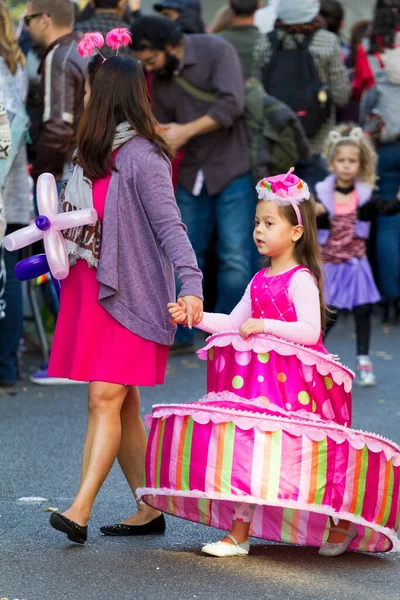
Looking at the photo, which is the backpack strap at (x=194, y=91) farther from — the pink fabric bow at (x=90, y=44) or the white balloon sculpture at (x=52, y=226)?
the white balloon sculpture at (x=52, y=226)

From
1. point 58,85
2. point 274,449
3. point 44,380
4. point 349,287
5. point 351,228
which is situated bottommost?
point 44,380

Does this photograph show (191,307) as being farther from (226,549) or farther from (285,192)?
(226,549)

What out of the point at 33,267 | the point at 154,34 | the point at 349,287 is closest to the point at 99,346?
the point at 33,267

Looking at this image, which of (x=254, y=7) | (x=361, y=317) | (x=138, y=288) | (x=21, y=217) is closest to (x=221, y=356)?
(x=138, y=288)

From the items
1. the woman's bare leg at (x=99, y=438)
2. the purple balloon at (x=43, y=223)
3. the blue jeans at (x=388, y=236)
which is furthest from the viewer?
the blue jeans at (x=388, y=236)

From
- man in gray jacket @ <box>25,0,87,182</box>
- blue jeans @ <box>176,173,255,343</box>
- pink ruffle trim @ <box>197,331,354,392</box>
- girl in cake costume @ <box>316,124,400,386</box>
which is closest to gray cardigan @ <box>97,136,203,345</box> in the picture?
pink ruffle trim @ <box>197,331,354,392</box>

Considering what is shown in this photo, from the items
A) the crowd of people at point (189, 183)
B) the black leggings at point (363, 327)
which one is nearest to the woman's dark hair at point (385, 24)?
the crowd of people at point (189, 183)

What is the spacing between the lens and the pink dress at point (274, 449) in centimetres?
432

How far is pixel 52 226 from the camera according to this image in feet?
15.5

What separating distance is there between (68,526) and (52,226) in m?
1.05

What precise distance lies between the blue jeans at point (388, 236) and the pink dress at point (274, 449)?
5.90 m

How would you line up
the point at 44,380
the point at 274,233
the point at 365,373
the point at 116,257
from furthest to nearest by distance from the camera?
1. the point at 365,373
2. the point at 44,380
3. the point at 274,233
4. the point at 116,257

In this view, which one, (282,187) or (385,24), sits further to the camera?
(385,24)

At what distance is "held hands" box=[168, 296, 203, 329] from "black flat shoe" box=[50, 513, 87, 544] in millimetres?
766
